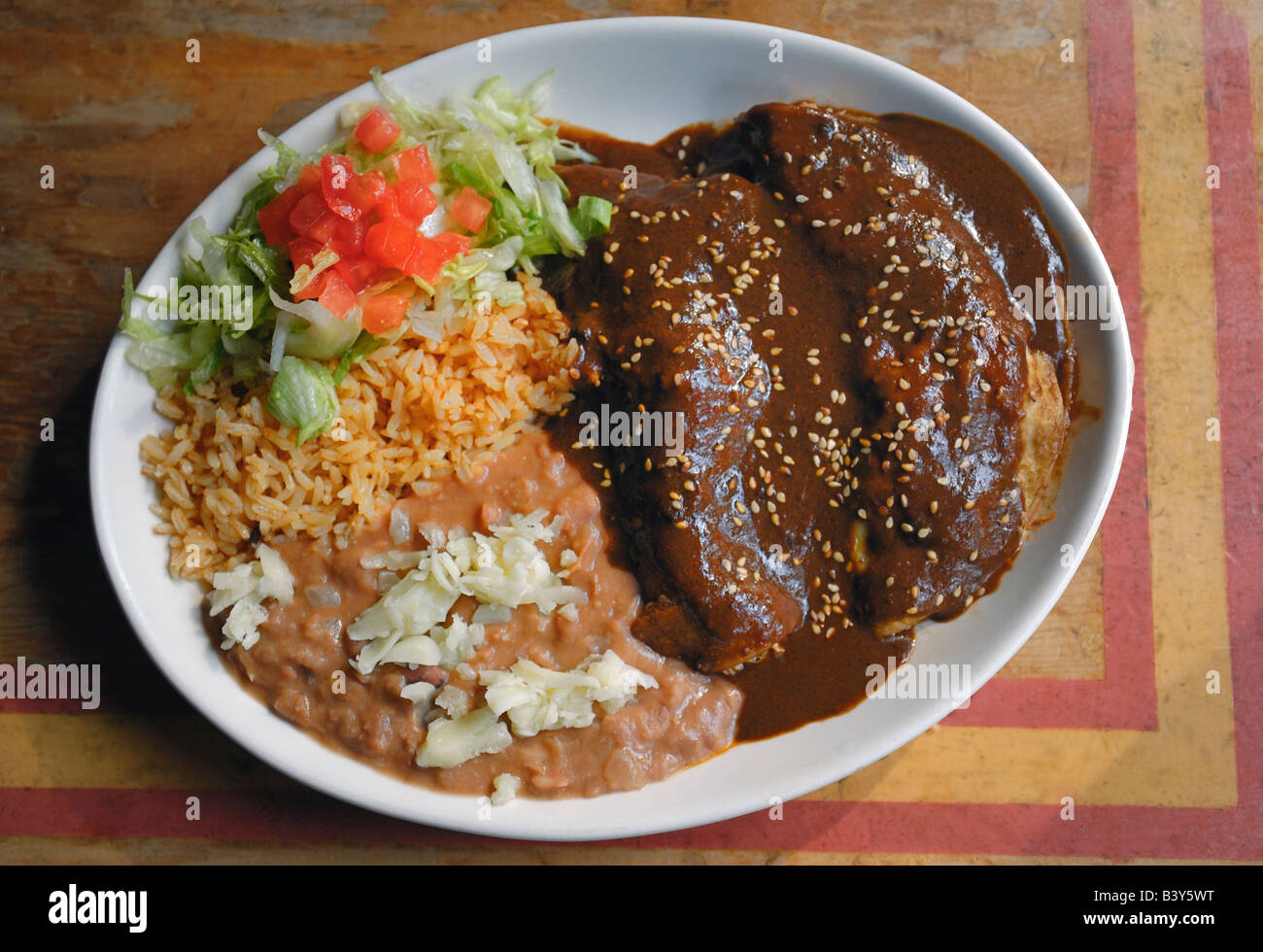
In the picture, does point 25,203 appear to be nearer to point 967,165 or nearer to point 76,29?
point 76,29

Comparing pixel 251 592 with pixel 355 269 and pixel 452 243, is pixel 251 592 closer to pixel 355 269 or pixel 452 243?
pixel 355 269

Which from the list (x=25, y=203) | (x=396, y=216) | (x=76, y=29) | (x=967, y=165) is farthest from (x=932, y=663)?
(x=76, y=29)

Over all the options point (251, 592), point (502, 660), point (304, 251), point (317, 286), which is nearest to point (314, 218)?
point (304, 251)

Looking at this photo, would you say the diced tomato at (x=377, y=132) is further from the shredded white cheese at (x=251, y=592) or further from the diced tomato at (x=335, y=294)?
the shredded white cheese at (x=251, y=592)

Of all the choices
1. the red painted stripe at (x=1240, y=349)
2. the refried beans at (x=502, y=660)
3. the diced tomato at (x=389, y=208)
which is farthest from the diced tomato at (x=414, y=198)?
the red painted stripe at (x=1240, y=349)

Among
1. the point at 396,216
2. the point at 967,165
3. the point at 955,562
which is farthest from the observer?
the point at 967,165

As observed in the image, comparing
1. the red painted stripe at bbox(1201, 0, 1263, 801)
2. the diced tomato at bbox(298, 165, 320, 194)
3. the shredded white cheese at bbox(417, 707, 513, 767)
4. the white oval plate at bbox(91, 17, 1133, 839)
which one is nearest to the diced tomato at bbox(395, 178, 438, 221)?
the diced tomato at bbox(298, 165, 320, 194)

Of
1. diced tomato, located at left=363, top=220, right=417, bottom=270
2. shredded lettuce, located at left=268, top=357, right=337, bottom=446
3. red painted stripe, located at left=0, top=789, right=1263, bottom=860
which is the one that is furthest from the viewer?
red painted stripe, located at left=0, top=789, right=1263, bottom=860

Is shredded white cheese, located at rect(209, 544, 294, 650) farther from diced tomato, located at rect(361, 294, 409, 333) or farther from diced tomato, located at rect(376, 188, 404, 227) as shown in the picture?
diced tomato, located at rect(376, 188, 404, 227)
